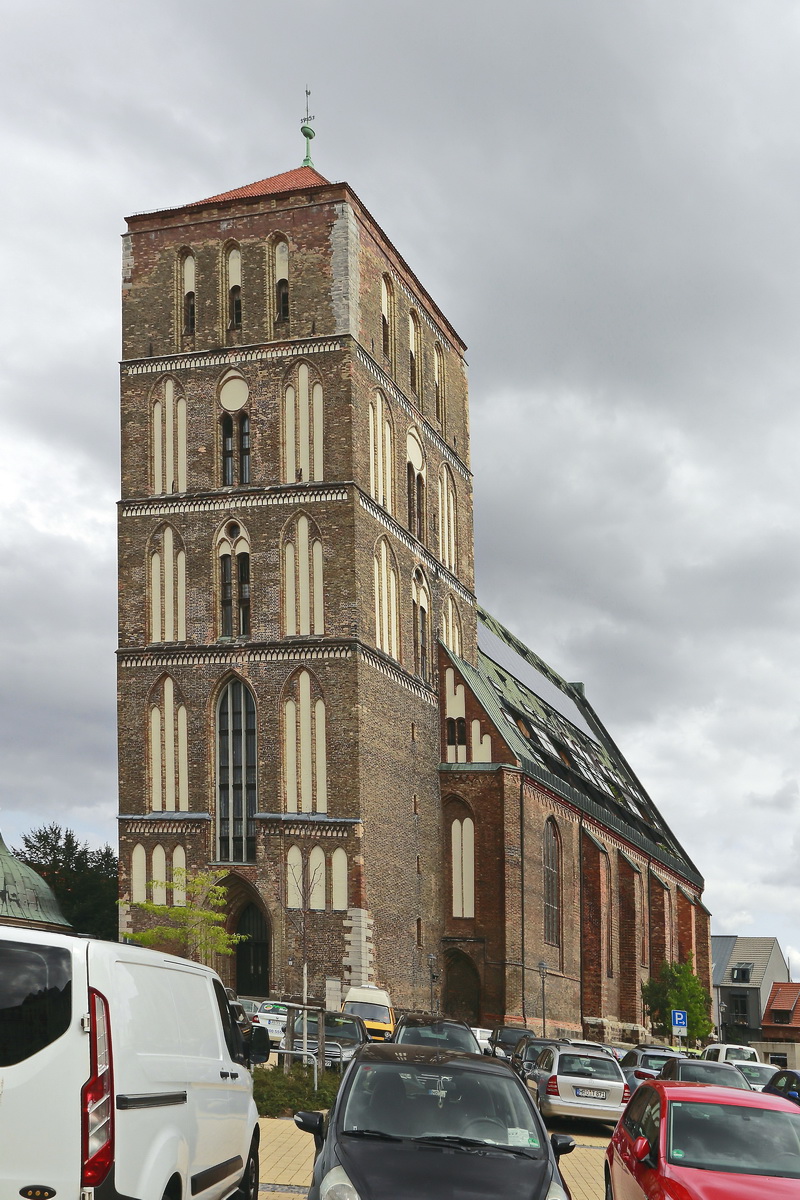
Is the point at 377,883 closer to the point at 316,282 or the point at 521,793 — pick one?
the point at 521,793

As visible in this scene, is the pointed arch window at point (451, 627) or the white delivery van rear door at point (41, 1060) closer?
the white delivery van rear door at point (41, 1060)

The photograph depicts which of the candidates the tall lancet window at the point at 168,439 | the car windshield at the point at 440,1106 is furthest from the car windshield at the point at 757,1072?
the tall lancet window at the point at 168,439

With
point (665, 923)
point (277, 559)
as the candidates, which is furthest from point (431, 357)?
point (665, 923)

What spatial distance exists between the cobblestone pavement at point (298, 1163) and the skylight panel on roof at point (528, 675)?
48.5 metres

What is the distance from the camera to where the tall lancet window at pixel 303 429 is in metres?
49.8

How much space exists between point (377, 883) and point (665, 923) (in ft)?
104

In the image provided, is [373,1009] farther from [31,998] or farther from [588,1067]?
[31,998]

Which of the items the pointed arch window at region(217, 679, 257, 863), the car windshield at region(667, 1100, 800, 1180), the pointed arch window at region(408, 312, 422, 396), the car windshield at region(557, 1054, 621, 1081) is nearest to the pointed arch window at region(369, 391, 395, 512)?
the pointed arch window at region(408, 312, 422, 396)

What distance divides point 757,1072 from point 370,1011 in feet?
44.0

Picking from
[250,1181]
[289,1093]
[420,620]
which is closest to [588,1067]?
[289,1093]

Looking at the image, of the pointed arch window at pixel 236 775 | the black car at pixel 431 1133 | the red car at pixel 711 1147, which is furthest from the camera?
the pointed arch window at pixel 236 775

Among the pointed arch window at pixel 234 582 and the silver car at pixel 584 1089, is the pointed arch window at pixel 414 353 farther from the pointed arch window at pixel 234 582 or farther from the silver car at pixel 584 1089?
the silver car at pixel 584 1089

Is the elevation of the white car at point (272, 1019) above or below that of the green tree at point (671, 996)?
above

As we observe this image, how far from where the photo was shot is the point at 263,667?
160ft
